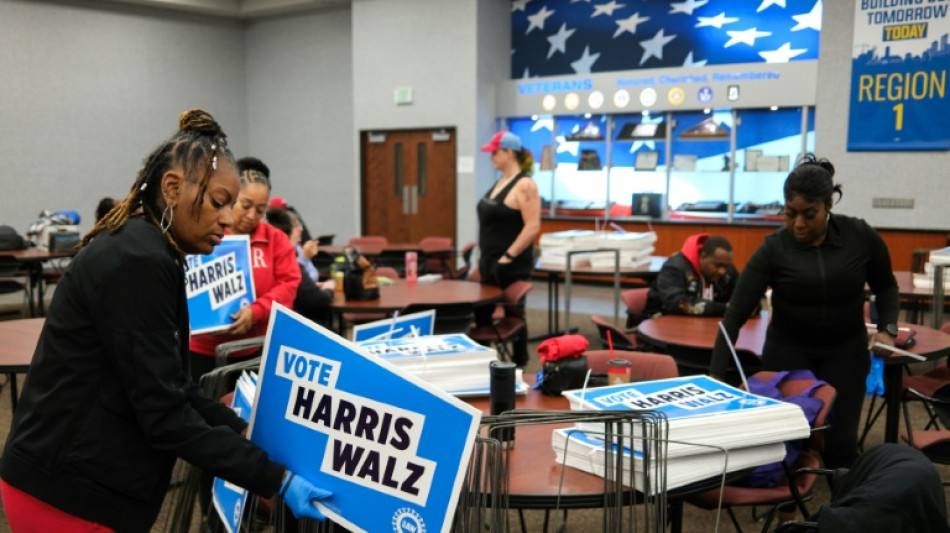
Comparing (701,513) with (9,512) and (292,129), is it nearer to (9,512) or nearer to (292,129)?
(9,512)

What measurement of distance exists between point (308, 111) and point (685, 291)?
9.80m

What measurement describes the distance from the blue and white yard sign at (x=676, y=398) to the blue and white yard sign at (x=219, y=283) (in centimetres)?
143

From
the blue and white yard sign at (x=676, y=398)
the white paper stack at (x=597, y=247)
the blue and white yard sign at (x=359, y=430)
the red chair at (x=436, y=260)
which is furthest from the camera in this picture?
the red chair at (x=436, y=260)

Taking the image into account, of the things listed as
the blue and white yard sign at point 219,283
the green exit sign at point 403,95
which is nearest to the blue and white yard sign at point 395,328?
the blue and white yard sign at point 219,283

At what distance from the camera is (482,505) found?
4.95 ft

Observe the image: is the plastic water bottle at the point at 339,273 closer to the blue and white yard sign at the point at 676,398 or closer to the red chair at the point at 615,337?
the red chair at the point at 615,337

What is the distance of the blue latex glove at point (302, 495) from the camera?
1.44 meters

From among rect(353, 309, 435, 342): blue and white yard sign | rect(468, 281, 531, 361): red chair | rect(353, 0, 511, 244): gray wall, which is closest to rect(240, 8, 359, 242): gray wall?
rect(353, 0, 511, 244): gray wall

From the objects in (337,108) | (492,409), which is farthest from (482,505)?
(337,108)

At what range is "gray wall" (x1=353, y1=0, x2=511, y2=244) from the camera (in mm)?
10734

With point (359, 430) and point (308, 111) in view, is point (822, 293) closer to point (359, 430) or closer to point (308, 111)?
point (359, 430)

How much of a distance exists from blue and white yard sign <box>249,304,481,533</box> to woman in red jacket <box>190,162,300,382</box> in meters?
1.44

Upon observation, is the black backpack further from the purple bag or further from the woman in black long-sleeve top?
the purple bag

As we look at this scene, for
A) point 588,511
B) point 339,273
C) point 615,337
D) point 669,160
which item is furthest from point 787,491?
point 669,160
